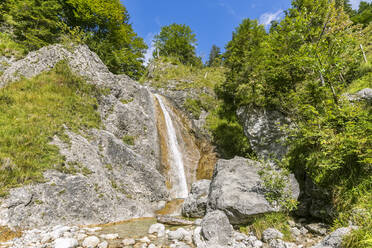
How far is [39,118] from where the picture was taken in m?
8.34

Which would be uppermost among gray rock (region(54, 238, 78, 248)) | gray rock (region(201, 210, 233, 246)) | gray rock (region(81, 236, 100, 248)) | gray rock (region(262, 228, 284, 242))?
gray rock (region(54, 238, 78, 248))

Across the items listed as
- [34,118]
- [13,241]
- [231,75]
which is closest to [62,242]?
[13,241]

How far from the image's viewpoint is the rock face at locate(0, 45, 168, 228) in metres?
6.05

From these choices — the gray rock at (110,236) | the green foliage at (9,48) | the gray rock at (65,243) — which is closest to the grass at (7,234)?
the gray rock at (65,243)

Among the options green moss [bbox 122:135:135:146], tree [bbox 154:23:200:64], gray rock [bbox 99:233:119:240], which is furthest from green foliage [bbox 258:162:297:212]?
tree [bbox 154:23:200:64]

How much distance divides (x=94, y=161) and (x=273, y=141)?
10.9 meters

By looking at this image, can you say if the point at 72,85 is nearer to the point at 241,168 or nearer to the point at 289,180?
the point at 241,168

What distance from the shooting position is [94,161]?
864 centimetres

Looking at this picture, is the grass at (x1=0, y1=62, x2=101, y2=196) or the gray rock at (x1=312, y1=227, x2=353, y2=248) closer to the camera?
the gray rock at (x1=312, y1=227, x2=353, y2=248)

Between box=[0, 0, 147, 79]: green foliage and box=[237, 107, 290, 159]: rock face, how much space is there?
48.5ft

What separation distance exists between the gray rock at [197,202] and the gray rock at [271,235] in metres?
3.33

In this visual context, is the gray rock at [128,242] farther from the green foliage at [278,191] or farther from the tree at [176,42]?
the tree at [176,42]

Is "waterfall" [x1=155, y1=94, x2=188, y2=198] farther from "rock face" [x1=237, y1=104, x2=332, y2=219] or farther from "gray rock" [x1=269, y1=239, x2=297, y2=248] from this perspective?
"gray rock" [x1=269, y1=239, x2=297, y2=248]

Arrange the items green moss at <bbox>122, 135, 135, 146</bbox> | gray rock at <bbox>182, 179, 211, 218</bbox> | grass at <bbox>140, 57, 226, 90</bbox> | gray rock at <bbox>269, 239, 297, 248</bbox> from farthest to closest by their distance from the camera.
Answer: grass at <bbox>140, 57, 226, 90</bbox> → green moss at <bbox>122, 135, 135, 146</bbox> → gray rock at <bbox>182, 179, 211, 218</bbox> → gray rock at <bbox>269, 239, 297, 248</bbox>
